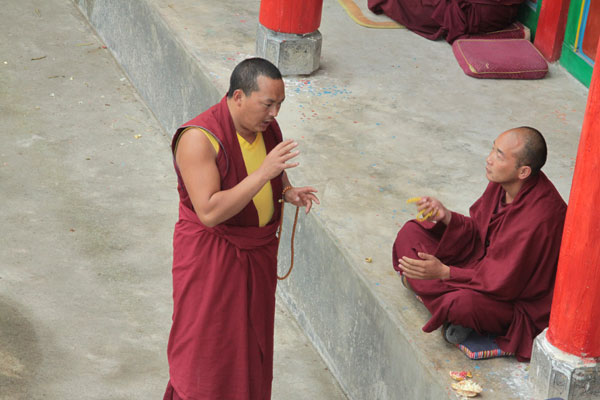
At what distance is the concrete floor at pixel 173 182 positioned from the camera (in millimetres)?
4496

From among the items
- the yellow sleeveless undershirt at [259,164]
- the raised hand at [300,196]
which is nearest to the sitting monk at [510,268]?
the raised hand at [300,196]

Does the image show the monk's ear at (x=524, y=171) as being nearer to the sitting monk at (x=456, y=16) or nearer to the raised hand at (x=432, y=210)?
the raised hand at (x=432, y=210)

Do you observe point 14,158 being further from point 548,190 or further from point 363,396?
point 548,190

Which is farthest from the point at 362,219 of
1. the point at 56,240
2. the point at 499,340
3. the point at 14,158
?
the point at 14,158

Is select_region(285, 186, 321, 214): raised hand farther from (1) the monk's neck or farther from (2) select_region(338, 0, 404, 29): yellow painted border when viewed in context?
(2) select_region(338, 0, 404, 29): yellow painted border

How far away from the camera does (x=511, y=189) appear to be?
156 inches

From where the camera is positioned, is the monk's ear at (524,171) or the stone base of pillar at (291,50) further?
the stone base of pillar at (291,50)

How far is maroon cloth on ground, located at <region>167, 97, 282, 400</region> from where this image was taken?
362 cm

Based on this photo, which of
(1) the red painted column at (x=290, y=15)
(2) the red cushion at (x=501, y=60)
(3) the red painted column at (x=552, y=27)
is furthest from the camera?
(3) the red painted column at (x=552, y=27)

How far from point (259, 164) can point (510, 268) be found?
1.08 m

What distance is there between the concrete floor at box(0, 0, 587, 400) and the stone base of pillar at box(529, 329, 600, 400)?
151mm

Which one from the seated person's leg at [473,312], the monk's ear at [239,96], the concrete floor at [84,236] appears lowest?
the concrete floor at [84,236]

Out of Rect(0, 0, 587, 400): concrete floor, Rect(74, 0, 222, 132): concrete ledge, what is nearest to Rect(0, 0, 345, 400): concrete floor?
Rect(0, 0, 587, 400): concrete floor

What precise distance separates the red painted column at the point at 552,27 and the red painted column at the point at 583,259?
12.2 ft
